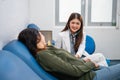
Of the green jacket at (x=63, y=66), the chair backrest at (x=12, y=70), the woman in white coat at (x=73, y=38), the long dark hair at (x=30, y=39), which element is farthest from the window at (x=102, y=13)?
the chair backrest at (x=12, y=70)

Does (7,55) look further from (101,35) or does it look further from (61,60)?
(101,35)

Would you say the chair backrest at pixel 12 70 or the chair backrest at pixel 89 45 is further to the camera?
the chair backrest at pixel 89 45

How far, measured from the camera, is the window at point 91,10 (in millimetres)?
4109

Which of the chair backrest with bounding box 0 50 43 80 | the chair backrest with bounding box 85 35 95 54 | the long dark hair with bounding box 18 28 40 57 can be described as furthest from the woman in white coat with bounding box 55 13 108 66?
the chair backrest with bounding box 0 50 43 80

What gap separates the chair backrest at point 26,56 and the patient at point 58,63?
0.04m

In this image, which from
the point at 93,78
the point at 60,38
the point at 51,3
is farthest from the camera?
the point at 51,3

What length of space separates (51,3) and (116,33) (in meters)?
1.40

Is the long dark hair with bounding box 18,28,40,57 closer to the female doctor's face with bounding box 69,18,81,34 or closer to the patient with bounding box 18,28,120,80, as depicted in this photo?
the patient with bounding box 18,28,120,80

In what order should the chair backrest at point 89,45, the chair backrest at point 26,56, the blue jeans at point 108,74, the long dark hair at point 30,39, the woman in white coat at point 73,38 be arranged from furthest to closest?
the chair backrest at point 89,45, the woman in white coat at point 73,38, the blue jeans at point 108,74, the long dark hair at point 30,39, the chair backrest at point 26,56

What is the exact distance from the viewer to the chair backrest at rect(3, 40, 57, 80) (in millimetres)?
1722

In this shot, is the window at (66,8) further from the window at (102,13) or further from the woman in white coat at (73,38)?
the woman in white coat at (73,38)

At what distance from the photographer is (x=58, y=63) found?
1.79 meters

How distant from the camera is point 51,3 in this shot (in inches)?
153

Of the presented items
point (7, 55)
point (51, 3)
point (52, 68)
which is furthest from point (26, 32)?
point (51, 3)
